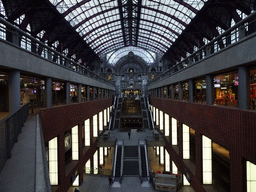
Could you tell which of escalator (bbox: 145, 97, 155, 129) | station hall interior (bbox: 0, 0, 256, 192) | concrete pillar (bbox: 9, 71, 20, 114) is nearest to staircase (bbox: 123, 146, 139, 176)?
station hall interior (bbox: 0, 0, 256, 192)

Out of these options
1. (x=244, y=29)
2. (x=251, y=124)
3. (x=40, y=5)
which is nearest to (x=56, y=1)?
(x=40, y=5)

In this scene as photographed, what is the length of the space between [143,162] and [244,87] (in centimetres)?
1697

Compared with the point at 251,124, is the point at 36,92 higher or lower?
higher

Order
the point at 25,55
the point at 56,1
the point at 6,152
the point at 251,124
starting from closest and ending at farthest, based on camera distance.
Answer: the point at 6,152 < the point at 251,124 < the point at 25,55 < the point at 56,1

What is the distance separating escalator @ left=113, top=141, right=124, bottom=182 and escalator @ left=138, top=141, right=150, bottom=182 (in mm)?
2467

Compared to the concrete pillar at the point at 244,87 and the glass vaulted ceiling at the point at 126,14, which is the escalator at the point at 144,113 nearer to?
the glass vaulted ceiling at the point at 126,14

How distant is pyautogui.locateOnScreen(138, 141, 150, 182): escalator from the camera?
64.7 ft

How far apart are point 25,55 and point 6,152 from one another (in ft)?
20.9

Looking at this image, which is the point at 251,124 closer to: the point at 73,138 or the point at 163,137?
the point at 73,138

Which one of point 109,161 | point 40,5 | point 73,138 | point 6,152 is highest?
point 40,5

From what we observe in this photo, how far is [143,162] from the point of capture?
22297 millimetres

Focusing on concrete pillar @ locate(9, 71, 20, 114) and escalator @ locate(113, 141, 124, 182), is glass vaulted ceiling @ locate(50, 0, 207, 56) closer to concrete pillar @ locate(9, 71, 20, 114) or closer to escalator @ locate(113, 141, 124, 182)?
concrete pillar @ locate(9, 71, 20, 114)

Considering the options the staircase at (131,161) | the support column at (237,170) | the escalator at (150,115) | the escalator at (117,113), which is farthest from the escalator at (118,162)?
the support column at (237,170)

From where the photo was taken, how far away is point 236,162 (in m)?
8.02
